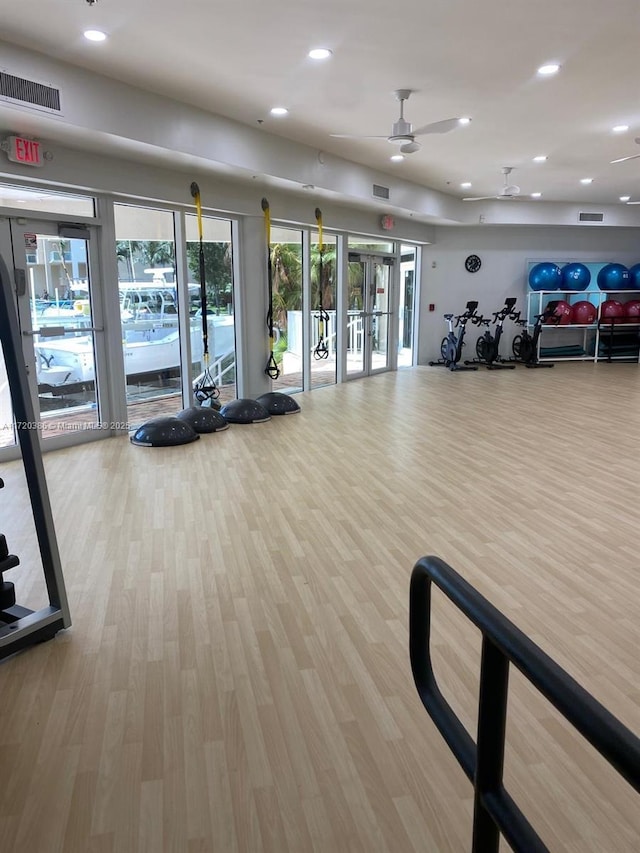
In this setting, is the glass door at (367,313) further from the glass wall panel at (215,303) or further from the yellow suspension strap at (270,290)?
the glass wall panel at (215,303)

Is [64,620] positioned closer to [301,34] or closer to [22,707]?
[22,707]

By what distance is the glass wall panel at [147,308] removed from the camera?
684cm

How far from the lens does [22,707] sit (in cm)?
234

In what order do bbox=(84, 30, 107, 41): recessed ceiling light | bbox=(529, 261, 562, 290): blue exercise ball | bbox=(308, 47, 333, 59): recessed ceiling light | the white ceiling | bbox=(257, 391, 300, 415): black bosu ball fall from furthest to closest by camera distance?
bbox=(529, 261, 562, 290): blue exercise ball < bbox=(257, 391, 300, 415): black bosu ball < bbox=(308, 47, 333, 59): recessed ceiling light < bbox=(84, 30, 107, 41): recessed ceiling light < the white ceiling

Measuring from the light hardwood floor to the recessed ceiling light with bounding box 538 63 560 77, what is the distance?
136 inches

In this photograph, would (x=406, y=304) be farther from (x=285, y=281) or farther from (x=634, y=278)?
(x=634, y=278)

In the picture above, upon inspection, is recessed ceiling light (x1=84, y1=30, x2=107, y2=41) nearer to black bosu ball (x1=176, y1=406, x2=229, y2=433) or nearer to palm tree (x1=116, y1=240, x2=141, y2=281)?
palm tree (x1=116, y1=240, x2=141, y2=281)

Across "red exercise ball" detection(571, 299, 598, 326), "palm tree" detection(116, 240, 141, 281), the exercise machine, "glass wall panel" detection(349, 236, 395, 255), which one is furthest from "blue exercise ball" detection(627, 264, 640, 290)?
the exercise machine

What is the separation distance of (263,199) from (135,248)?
7.06 feet

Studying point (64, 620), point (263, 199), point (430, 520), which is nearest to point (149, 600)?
point (64, 620)

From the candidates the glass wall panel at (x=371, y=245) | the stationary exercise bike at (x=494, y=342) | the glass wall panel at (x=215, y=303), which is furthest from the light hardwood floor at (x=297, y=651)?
the stationary exercise bike at (x=494, y=342)

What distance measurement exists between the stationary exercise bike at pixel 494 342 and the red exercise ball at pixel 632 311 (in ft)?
8.95

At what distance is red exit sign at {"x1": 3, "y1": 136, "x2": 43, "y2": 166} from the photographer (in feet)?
16.8

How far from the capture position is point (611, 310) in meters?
13.6
